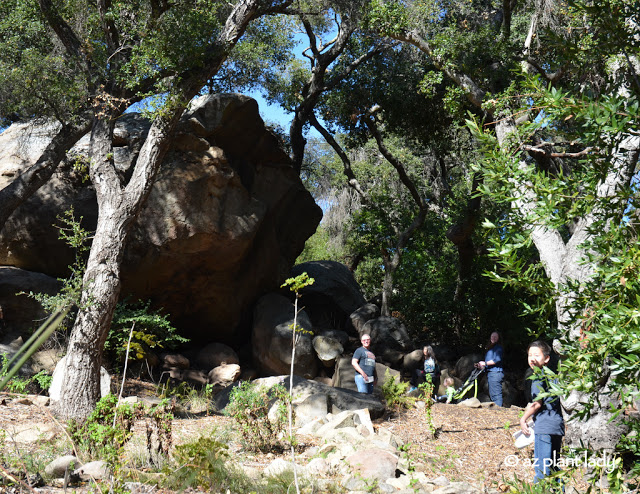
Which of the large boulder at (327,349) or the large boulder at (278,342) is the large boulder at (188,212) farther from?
the large boulder at (327,349)

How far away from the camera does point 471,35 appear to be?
1025cm

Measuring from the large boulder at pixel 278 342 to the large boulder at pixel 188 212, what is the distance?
2.08ft

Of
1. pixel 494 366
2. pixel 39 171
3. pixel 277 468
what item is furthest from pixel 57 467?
pixel 494 366

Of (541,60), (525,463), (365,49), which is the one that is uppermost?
(365,49)

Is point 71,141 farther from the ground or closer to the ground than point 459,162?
closer to the ground

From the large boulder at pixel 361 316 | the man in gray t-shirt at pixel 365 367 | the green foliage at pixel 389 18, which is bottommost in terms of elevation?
the man in gray t-shirt at pixel 365 367

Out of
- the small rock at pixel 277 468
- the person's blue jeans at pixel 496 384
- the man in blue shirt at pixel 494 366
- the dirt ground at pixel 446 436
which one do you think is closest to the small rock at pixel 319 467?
the small rock at pixel 277 468

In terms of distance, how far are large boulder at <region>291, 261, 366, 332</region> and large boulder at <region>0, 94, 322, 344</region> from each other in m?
2.20

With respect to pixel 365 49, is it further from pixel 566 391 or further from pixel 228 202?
pixel 566 391

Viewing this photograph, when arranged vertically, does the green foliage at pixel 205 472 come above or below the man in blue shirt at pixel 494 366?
below

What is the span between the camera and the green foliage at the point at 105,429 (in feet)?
15.1

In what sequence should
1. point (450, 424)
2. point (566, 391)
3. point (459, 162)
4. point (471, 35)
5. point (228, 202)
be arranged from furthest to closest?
point (459, 162) < point (228, 202) < point (471, 35) < point (450, 424) < point (566, 391)

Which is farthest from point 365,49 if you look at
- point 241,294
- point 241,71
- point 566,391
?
point 566,391

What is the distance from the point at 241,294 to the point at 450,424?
6.13 metres
